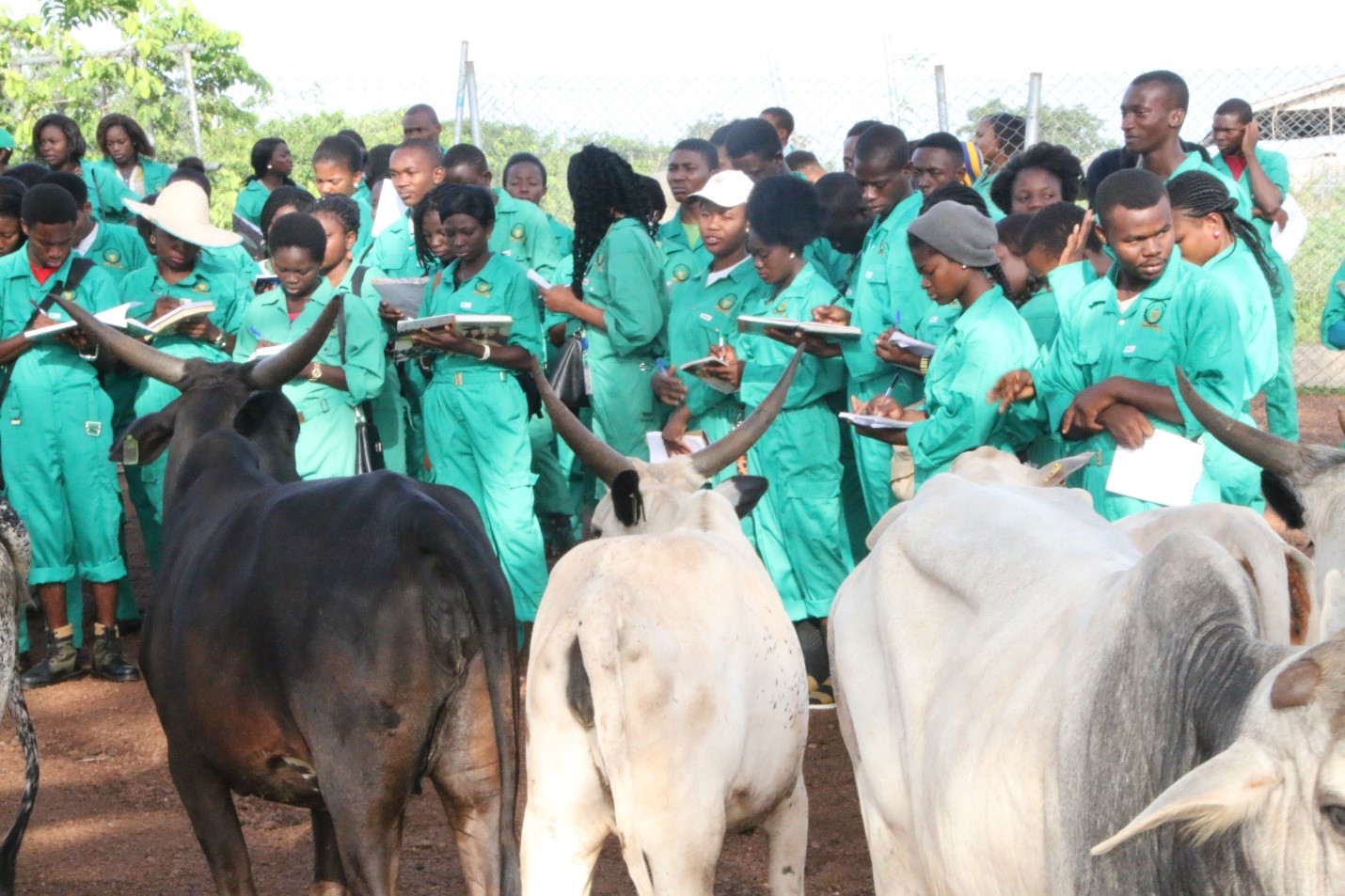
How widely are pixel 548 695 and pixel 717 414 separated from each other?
372cm

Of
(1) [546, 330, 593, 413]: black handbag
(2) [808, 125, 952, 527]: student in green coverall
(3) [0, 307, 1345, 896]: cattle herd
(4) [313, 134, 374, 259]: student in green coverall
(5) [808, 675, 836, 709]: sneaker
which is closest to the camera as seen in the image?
(3) [0, 307, 1345, 896]: cattle herd

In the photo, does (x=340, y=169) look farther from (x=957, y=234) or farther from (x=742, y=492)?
(x=742, y=492)

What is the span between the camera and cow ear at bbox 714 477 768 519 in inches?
180

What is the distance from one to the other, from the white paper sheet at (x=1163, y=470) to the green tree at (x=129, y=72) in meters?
10.0

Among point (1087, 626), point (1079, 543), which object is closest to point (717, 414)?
point (1079, 543)

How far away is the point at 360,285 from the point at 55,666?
2445 mm

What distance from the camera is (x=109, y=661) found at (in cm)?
779

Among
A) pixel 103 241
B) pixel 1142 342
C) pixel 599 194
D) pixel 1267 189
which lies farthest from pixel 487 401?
pixel 1267 189

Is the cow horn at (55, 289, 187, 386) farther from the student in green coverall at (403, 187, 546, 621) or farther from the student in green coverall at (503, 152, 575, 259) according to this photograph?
the student in green coverall at (503, 152, 575, 259)

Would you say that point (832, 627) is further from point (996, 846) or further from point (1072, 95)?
point (1072, 95)

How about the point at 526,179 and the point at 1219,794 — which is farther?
the point at 526,179

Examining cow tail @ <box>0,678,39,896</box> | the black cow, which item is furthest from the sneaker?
cow tail @ <box>0,678,39,896</box>

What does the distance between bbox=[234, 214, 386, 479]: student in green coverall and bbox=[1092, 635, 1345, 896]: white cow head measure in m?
5.70

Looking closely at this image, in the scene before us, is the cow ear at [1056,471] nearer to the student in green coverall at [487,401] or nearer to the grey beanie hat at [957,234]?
the grey beanie hat at [957,234]
